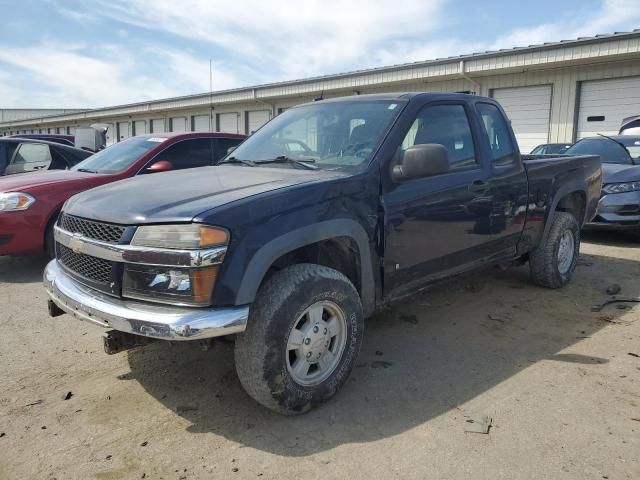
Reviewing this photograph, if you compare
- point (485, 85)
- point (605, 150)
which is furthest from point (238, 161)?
point (485, 85)

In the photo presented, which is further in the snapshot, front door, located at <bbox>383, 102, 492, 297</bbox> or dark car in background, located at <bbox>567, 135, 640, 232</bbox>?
dark car in background, located at <bbox>567, 135, 640, 232</bbox>

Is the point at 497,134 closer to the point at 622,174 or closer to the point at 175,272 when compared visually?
the point at 175,272

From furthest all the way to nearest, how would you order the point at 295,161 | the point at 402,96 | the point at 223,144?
the point at 223,144
the point at 402,96
the point at 295,161

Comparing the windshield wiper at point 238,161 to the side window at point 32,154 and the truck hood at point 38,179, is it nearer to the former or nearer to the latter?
the truck hood at point 38,179

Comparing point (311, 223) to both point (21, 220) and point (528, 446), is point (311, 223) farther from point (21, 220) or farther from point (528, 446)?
point (21, 220)

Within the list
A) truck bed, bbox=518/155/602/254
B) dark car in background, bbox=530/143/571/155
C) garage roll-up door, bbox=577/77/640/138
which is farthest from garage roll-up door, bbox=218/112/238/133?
truck bed, bbox=518/155/602/254

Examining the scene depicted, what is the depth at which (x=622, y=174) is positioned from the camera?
300 inches

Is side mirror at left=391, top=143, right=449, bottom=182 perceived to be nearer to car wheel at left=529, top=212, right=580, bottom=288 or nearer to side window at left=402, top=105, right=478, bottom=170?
side window at left=402, top=105, right=478, bottom=170

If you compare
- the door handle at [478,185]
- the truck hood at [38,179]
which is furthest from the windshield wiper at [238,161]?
the truck hood at [38,179]

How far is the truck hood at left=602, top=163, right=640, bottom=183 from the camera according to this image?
24.7 feet

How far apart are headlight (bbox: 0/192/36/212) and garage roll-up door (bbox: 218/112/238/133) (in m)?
20.6

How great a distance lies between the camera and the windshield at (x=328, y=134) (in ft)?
11.4

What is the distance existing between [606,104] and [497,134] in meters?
11.3

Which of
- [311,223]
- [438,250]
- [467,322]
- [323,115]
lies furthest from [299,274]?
[467,322]
